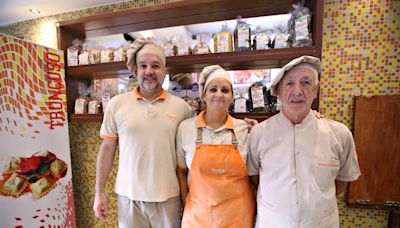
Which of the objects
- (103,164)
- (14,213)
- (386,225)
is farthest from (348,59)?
(14,213)

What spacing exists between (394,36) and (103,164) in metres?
2.24

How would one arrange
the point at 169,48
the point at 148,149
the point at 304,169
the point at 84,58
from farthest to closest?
the point at 84,58, the point at 169,48, the point at 148,149, the point at 304,169

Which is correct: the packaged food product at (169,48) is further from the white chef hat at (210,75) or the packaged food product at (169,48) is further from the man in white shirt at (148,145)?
the white chef hat at (210,75)

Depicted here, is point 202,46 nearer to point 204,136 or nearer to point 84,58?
point 204,136

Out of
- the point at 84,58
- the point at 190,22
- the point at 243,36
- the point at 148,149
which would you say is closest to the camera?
the point at 148,149

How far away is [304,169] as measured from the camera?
35.1 inches

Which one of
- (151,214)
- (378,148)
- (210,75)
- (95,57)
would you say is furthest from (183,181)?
(378,148)

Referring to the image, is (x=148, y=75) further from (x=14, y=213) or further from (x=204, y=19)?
(x=14, y=213)

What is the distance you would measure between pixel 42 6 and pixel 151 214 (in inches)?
82.7

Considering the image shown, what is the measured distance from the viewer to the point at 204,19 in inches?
57.4

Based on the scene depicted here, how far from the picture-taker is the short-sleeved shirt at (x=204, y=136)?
106cm

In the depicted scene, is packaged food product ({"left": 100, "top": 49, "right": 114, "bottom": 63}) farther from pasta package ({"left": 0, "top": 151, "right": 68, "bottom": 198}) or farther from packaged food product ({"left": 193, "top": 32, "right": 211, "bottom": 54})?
pasta package ({"left": 0, "top": 151, "right": 68, "bottom": 198})

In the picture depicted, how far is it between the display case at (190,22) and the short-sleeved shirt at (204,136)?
245mm

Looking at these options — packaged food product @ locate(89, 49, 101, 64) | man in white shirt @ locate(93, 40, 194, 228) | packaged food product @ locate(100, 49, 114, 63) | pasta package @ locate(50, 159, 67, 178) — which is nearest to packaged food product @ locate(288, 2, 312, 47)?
man in white shirt @ locate(93, 40, 194, 228)
